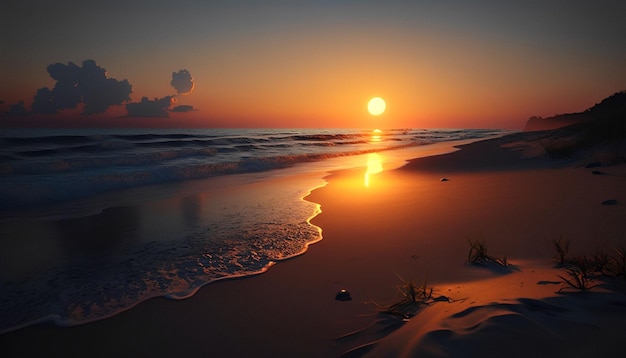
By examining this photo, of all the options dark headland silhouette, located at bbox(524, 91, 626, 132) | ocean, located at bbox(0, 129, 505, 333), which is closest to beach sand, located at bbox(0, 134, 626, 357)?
ocean, located at bbox(0, 129, 505, 333)

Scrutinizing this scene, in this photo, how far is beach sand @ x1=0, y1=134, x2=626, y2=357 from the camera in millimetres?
1939

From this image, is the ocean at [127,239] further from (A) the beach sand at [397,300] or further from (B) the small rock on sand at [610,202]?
(B) the small rock on sand at [610,202]

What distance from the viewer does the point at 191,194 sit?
368 inches

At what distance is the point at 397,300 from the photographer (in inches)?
113

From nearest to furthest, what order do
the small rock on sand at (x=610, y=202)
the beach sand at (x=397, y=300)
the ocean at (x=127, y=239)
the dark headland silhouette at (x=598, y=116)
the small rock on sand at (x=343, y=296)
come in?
the beach sand at (x=397, y=300)
the small rock on sand at (x=343, y=296)
the ocean at (x=127, y=239)
the small rock on sand at (x=610, y=202)
the dark headland silhouette at (x=598, y=116)

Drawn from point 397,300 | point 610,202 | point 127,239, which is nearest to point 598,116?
point 610,202

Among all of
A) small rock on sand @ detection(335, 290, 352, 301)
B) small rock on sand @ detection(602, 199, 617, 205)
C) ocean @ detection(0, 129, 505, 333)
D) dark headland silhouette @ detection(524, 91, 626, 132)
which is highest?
dark headland silhouette @ detection(524, 91, 626, 132)

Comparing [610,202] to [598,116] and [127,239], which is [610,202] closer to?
[127,239]

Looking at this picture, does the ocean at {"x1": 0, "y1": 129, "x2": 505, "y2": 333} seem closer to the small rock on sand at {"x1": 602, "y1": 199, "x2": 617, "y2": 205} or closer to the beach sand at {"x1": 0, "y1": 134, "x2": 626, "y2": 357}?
the beach sand at {"x1": 0, "y1": 134, "x2": 626, "y2": 357}

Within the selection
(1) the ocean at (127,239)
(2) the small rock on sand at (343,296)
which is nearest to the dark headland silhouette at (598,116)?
(1) the ocean at (127,239)

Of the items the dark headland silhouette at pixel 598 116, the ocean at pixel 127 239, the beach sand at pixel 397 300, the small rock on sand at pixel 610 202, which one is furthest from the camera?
the dark headland silhouette at pixel 598 116

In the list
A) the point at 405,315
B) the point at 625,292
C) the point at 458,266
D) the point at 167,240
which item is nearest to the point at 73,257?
the point at 167,240

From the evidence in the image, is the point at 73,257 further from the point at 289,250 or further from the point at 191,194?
the point at 191,194

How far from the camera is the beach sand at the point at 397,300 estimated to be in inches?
76.4
